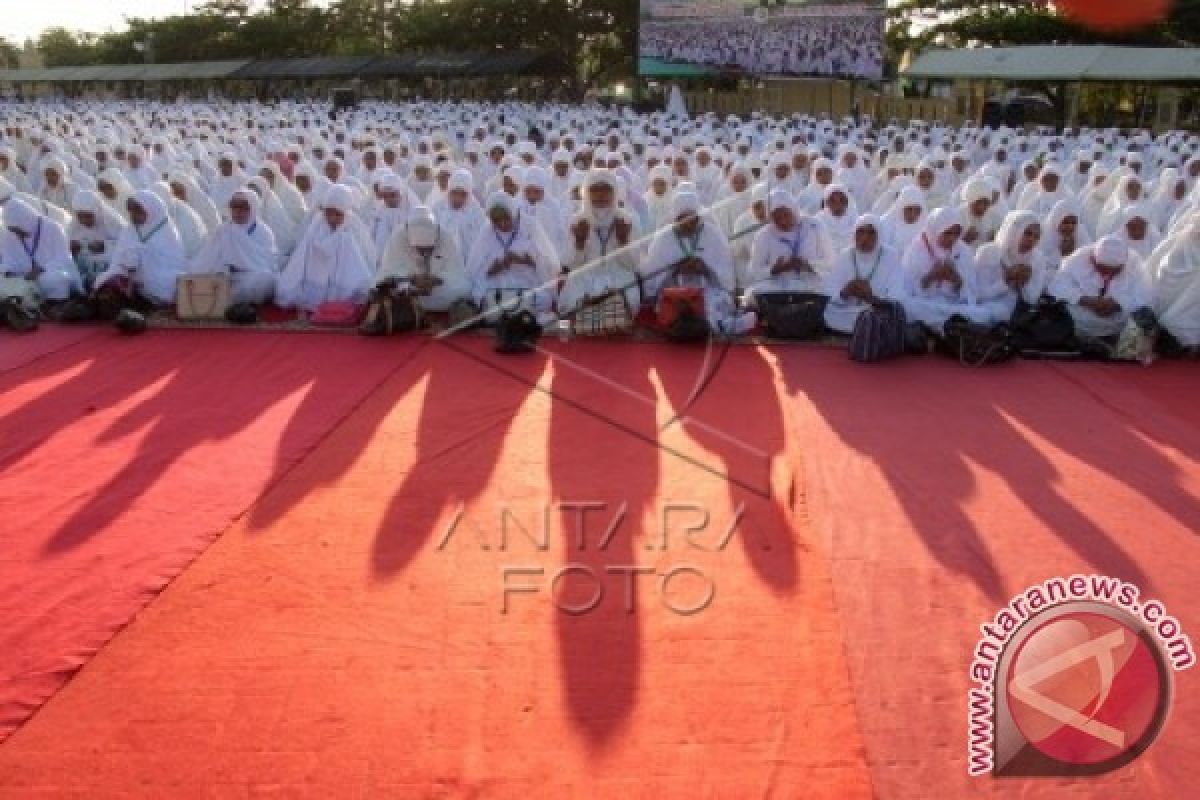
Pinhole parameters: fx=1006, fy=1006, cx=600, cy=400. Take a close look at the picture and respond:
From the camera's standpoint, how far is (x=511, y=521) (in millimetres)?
3605

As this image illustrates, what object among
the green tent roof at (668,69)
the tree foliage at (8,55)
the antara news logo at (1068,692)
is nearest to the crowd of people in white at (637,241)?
the antara news logo at (1068,692)

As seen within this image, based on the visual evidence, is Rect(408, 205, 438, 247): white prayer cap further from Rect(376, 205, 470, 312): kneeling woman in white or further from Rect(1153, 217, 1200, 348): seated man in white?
Rect(1153, 217, 1200, 348): seated man in white

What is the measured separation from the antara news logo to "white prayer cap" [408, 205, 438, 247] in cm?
482

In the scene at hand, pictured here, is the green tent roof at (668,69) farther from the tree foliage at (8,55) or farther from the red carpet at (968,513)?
the tree foliage at (8,55)

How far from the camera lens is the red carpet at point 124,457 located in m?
2.97

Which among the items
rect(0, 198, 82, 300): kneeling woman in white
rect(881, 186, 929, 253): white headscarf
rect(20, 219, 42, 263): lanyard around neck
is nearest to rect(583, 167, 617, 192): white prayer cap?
rect(881, 186, 929, 253): white headscarf

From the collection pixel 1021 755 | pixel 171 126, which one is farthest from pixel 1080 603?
pixel 171 126

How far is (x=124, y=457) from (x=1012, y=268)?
4985mm

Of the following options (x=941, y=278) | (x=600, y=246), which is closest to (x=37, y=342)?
(x=600, y=246)

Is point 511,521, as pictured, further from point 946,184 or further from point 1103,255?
point 946,184

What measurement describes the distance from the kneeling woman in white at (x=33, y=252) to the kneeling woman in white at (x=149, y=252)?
0.23 metres

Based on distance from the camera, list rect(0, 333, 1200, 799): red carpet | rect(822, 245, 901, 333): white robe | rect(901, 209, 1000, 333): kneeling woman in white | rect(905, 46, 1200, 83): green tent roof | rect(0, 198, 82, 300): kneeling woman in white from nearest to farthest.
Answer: rect(0, 333, 1200, 799): red carpet → rect(901, 209, 1000, 333): kneeling woman in white → rect(822, 245, 901, 333): white robe → rect(0, 198, 82, 300): kneeling woman in white → rect(905, 46, 1200, 83): green tent roof

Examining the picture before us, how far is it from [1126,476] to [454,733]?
118 inches

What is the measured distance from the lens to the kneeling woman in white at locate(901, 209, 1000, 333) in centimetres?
604
